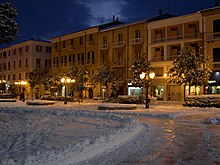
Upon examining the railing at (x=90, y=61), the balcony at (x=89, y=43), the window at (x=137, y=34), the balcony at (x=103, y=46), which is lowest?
the railing at (x=90, y=61)

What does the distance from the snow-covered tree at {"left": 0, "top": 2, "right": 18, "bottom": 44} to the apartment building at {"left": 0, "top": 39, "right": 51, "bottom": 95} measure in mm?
47902

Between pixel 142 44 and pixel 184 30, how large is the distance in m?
6.35

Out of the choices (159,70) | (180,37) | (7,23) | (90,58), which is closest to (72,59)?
(90,58)

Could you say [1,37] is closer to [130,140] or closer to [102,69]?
[130,140]

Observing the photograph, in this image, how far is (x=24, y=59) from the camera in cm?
6756

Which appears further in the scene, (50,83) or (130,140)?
(50,83)

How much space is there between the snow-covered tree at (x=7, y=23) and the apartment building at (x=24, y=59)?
47.9 m

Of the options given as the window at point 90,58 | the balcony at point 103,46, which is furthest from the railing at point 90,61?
the balcony at point 103,46

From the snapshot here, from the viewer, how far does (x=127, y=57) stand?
4725cm

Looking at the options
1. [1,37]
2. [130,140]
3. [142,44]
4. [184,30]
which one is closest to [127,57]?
[142,44]

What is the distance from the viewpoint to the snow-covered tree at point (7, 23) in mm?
14102

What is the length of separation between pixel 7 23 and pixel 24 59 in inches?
2163

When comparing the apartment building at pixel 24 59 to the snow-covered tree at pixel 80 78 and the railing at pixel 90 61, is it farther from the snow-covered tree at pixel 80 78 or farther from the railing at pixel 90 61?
the snow-covered tree at pixel 80 78

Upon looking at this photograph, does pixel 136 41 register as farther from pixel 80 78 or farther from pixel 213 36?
pixel 213 36
